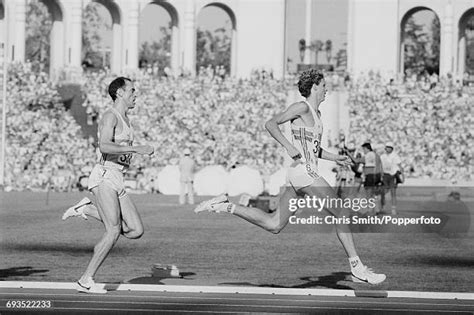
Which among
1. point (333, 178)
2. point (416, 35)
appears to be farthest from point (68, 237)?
point (416, 35)

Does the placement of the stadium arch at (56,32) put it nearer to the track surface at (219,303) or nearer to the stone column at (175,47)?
the stone column at (175,47)

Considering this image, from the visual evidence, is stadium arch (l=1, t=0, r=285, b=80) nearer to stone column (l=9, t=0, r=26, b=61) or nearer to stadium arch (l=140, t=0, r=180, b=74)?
stadium arch (l=140, t=0, r=180, b=74)

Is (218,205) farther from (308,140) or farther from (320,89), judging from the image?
(320,89)

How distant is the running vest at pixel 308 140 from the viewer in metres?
10.4

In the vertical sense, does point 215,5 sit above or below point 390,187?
above

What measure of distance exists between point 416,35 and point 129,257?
76.3m

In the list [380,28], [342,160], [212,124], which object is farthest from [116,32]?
[342,160]

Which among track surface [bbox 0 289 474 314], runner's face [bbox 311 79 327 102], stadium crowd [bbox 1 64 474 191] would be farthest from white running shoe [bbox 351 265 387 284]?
stadium crowd [bbox 1 64 474 191]

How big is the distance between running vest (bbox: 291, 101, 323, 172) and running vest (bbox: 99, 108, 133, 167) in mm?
1356

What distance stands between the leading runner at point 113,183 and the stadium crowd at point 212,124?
1021 inches

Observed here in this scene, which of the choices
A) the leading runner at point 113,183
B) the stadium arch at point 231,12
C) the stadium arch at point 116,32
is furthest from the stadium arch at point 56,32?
the leading runner at point 113,183

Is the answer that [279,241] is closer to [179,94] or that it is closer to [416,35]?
[179,94]

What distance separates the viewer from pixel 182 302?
9.49 meters

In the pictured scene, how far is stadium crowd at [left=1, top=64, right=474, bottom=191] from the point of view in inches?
1512
